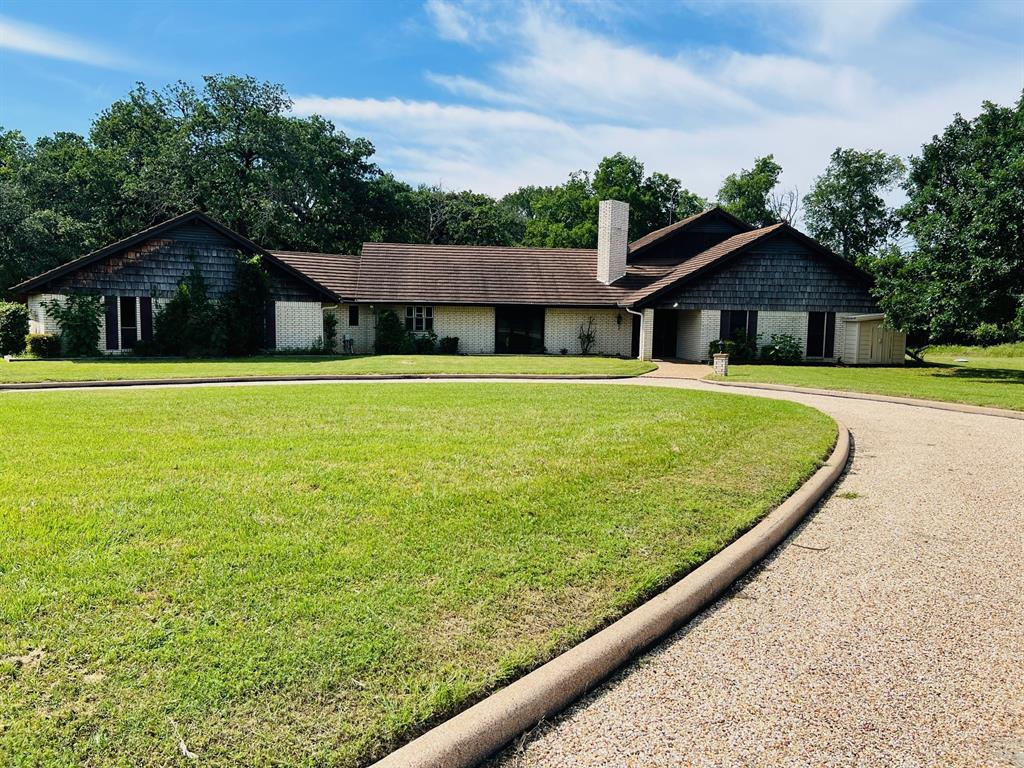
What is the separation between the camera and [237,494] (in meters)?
5.72

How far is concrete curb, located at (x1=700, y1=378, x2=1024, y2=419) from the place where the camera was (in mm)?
13400

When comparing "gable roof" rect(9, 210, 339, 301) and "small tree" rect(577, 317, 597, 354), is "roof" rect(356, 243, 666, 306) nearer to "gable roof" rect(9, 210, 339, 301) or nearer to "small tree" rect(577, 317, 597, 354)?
"small tree" rect(577, 317, 597, 354)

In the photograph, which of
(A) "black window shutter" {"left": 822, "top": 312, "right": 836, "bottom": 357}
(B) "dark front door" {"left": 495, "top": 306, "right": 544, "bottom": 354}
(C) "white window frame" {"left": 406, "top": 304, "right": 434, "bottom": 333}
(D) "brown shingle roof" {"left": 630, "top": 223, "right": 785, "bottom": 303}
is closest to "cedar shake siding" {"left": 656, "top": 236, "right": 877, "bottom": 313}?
(A) "black window shutter" {"left": 822, "top": 312, "right": 836, "bottom": 357}

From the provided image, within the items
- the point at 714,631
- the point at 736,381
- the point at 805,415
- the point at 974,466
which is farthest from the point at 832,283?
the point at 714,631

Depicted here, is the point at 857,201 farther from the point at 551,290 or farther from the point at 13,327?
the point at 13,327

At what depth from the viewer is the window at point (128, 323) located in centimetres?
2534

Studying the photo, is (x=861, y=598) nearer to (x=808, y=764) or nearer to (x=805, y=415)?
(x=808, y=764)

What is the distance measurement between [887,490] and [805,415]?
4356 millimetres

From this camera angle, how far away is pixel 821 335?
29.7 metres

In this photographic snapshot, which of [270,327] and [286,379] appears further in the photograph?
[270,327]

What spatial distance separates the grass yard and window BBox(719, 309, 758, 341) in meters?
6.25

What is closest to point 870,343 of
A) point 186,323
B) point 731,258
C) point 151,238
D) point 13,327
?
point 731,258

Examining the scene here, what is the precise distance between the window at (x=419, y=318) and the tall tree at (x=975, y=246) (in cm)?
1861

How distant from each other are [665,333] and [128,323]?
22.9 metres
